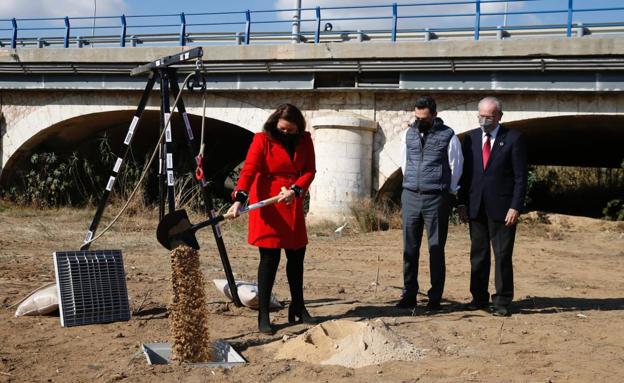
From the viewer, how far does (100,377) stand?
468cm

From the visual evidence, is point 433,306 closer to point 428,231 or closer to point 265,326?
point 428,231

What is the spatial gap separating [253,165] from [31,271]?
12.8 feet

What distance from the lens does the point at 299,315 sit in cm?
603

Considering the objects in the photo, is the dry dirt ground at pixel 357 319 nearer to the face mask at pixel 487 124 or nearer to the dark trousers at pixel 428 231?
the dark trousers at pixel 428 231

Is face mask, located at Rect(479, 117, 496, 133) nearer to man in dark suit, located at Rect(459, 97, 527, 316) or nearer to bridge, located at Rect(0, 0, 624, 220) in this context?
man in dark suit, located at Rect(459, 97, 527, 316)

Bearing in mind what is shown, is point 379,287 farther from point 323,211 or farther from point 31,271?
point 323,211

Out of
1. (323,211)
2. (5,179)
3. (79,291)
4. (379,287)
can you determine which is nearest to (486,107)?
(379,287)

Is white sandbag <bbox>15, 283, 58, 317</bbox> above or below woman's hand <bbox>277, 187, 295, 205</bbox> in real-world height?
below

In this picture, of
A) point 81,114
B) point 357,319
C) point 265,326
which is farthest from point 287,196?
point 81,114

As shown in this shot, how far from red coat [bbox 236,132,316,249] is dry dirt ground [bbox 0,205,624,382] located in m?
0.73

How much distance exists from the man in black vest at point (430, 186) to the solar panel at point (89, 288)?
2429 millimetres

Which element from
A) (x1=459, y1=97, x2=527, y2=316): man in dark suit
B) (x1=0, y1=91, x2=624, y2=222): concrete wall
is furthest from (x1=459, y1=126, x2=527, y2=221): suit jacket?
(x1=0, y1=91, x2=624, y2=222): concrete wall

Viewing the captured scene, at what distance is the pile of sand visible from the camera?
4.91 metres

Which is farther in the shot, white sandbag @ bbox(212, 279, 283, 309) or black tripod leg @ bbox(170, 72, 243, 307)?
white sandbag @ bbox(212, 279, 283, 309)
